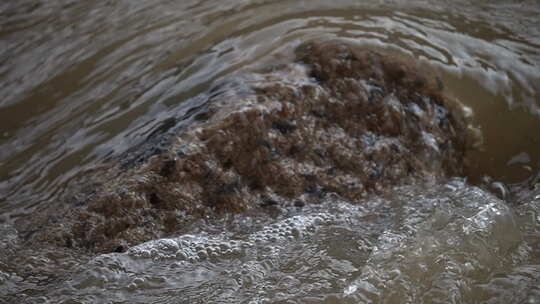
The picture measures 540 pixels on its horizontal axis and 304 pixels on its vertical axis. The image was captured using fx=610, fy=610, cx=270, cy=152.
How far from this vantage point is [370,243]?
245 centimetres

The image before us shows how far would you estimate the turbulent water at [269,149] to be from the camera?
224cm

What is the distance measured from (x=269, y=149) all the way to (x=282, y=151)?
0.20 feet

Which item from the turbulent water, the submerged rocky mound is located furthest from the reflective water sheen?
the submerged rocky mound

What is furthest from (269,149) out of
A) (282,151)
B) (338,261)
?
(338,261)

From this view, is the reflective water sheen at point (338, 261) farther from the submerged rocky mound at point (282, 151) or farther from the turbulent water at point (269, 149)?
the submerged rocky mound at point (282, 151)

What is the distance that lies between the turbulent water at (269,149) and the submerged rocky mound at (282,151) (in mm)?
43

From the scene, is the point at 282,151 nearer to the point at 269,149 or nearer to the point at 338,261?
the point at 269,149

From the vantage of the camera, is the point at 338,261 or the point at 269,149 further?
the point at 269,149

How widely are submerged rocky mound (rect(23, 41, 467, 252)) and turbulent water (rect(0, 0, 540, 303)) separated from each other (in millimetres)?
43

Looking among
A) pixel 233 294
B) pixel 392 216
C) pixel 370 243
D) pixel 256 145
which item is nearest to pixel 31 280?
pixel 233 294

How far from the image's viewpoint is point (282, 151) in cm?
272

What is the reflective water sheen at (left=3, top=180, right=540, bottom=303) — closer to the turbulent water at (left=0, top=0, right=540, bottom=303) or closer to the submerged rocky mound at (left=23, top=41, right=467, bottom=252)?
the turbulent water at (left=0, top=0, right=540, bottom=303)

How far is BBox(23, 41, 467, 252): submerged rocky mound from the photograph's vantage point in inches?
97.6

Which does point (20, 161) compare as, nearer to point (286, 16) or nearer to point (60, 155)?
point (60, 155)
